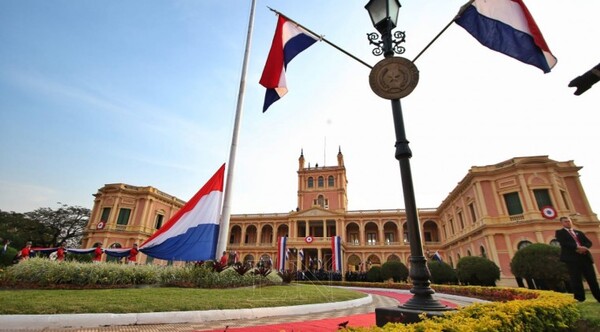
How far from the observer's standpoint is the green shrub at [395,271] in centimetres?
2139

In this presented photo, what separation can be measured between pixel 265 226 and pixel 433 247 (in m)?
24.3

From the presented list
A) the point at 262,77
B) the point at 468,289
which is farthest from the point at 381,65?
the point at 468,289

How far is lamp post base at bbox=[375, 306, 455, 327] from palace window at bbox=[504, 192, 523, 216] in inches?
973

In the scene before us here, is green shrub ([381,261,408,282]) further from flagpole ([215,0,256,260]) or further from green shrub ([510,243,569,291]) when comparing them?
flagpole ([215,0,256,260])

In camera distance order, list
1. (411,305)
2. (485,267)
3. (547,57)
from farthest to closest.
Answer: (485,267), (547,57), (411,305)

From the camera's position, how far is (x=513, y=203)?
2191 cm

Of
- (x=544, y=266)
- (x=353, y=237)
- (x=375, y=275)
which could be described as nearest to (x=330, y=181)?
(x=353, y=237)

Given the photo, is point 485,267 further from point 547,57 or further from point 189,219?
point 189,219

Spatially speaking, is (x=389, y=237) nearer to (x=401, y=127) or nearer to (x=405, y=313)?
(x=401, y=127)

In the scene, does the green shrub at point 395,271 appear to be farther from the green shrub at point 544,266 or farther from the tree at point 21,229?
the tree at point 21,229

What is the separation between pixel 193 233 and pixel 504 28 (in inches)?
366

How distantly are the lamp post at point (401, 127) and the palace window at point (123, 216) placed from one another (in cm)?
3713

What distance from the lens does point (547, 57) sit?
4.74m

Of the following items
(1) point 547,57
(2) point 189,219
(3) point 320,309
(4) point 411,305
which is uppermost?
(1) point 547,57
